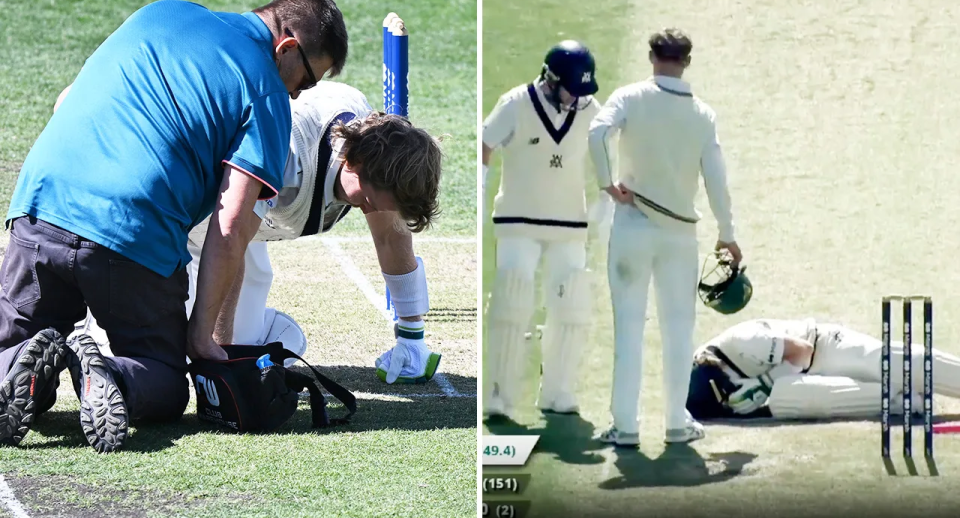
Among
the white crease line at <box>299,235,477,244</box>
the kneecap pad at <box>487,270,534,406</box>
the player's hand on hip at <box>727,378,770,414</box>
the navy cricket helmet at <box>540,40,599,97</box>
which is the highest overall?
the navy cricket helmet at <box>540,40,599,97</box>

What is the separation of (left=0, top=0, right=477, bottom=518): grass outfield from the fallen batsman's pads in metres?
0.07

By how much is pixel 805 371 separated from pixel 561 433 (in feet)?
1.94

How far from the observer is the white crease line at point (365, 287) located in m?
5.72

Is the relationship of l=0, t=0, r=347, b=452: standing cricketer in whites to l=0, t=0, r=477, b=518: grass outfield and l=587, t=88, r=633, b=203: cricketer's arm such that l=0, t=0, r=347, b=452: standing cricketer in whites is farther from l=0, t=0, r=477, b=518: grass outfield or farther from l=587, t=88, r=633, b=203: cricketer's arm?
l=587, t=88, r=633, b=203: cricketer's arm

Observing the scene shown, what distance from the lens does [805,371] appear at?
328cm

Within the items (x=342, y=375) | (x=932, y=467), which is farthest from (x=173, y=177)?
(x=932, y=467)

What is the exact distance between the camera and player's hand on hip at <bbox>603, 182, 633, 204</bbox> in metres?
3.29

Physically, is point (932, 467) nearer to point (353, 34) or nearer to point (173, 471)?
point (173, 471)

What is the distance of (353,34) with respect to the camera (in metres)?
14.2

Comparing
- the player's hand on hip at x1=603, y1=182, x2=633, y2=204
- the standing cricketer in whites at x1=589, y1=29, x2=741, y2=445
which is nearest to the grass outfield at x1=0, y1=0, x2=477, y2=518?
the standing cricketer in whites at x1=589, y1=29, x2=741, y2=445

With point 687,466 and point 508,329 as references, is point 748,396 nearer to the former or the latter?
point 687,466

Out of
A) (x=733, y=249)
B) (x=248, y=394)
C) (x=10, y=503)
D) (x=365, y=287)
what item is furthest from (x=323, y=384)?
(x=365, y=287)

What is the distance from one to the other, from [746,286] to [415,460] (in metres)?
1.66

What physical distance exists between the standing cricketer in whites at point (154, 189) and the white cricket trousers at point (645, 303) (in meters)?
1.73
